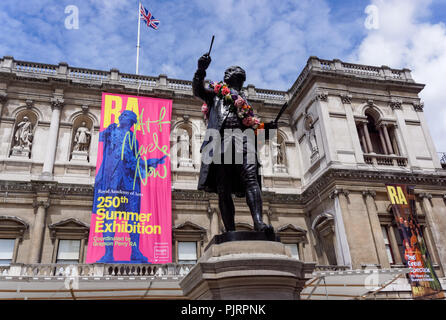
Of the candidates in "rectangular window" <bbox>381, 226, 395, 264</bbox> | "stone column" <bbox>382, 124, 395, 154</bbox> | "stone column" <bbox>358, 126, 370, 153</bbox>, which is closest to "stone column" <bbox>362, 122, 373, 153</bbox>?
"stone column" <bbox>358, 126, 370, 153</bbox>

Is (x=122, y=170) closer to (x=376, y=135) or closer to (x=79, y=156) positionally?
(x=79, y=156)

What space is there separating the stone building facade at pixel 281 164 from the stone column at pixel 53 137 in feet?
0.15

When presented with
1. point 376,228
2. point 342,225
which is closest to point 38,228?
point 342,225

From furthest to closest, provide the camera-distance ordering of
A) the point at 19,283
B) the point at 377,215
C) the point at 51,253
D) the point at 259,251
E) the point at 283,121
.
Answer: the point at 283,121
the point at 377,215
the point at 51,253
the point at 19,283
the point at 259,251

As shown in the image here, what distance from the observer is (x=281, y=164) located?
808 inches

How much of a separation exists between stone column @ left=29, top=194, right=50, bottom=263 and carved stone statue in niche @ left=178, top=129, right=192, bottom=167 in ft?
21.0

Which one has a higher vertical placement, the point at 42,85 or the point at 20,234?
the point at 42,85

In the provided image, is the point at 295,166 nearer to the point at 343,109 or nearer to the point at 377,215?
the point at 343,109

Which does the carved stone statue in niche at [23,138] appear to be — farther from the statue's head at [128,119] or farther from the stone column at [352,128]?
the stone column at [352,128]

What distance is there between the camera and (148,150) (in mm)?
17891

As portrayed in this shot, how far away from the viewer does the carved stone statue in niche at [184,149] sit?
62.5 ft

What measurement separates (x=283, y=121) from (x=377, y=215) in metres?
7.55

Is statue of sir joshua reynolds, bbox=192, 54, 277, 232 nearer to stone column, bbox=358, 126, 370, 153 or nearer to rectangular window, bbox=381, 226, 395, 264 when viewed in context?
rectangular window, bbox=381, 226, 395, 264

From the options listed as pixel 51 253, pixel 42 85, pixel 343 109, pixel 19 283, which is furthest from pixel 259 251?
pixel 42 85
